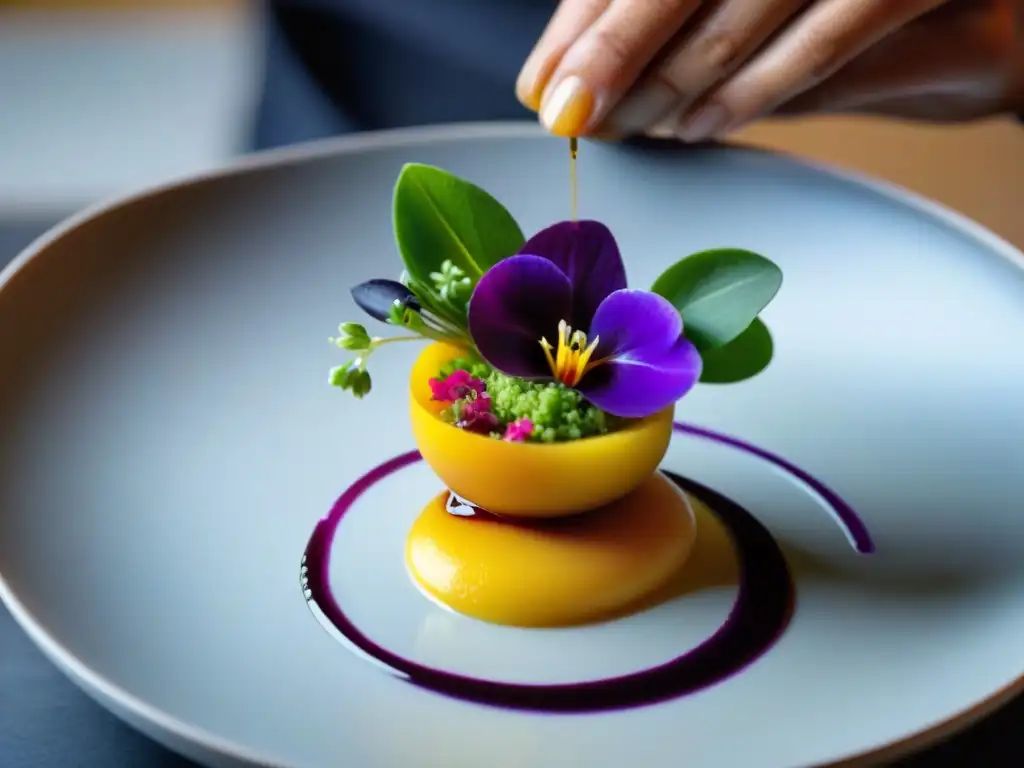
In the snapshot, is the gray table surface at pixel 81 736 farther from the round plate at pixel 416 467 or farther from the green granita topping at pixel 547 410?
the green granita topping at pixel 547 410

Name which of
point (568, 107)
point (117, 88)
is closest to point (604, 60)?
point (568, 107)

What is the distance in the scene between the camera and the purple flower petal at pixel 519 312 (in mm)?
760

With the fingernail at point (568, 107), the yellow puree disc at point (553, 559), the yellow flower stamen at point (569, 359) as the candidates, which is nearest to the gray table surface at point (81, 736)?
the yellow puree disc at point (553, 559)

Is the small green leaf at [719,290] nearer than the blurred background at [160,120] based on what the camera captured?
Yes

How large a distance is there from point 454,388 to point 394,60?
0.91 metres

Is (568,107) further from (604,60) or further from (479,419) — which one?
(479,419)

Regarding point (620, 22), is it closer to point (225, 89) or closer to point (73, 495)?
point (73, 495)

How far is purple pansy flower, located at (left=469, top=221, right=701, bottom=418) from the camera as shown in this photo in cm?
74

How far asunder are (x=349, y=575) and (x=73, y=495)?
0.66ft

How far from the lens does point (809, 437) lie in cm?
94

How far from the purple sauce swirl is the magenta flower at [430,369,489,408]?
0.43ft

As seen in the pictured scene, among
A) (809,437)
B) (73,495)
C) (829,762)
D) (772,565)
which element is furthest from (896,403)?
(73,495)

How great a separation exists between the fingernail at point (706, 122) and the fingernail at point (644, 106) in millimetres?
26

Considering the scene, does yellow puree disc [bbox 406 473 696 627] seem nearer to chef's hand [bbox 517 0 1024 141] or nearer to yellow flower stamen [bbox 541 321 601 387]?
yellow flower stamen [bbox 541 321 601 387]
